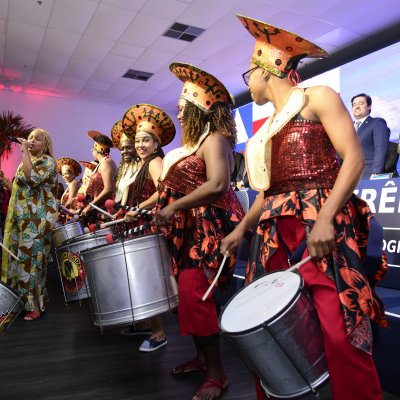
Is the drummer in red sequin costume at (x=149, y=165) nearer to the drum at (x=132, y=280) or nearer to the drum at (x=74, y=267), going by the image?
the drum at (x=74, y=267)

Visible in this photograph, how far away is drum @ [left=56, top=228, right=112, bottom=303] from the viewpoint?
2.99 meters

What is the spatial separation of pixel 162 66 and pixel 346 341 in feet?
25.9

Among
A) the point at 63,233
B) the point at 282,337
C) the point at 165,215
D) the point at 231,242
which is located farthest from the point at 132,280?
the point at 63,233

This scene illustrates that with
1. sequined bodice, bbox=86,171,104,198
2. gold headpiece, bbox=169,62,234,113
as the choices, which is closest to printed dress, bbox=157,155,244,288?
gold headpiece, bbox=169,62,234,113

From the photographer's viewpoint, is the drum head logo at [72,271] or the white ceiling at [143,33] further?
the white ceiling at [143,33]

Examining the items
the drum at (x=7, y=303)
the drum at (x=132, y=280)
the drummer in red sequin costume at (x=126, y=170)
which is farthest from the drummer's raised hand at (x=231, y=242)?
the drummer in red sequin costume at (x=126, y=170)

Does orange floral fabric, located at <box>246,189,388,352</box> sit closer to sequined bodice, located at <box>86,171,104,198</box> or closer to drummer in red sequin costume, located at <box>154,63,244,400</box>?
drummer in red sequin costume, located at <box>154,63,244,400</box>

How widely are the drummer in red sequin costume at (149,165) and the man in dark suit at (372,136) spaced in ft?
9.06

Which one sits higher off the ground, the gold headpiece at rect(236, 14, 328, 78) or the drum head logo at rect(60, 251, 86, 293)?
the gold headpiece at rect(236, 14, 328, 78)

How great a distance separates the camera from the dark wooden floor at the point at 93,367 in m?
2.05

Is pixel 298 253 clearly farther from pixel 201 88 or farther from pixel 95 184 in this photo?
pixel 95 184

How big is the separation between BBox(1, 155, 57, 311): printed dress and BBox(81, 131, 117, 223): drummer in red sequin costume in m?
0.40

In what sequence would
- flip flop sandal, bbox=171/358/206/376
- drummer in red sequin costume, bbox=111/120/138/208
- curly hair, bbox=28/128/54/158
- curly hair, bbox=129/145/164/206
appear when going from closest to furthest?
1. flip flop sandal, bbox=171/358/206/376
2. curly hair, bbox=129/145/164/206
3. drummer in red sequin costume, bbox=111/120/138/208
4. curly hair, bbox=28/128/54/158

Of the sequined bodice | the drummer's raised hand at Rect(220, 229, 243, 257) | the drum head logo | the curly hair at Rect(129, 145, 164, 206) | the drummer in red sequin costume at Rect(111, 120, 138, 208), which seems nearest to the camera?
the drummer's raised hand at Rect(220, 229, 243, 257)
